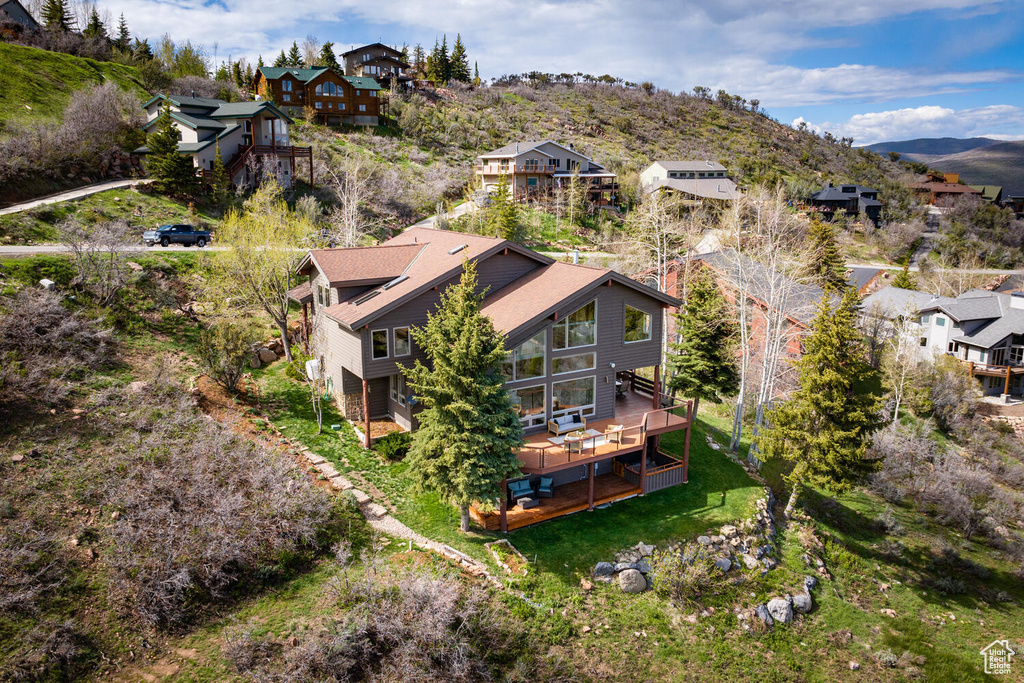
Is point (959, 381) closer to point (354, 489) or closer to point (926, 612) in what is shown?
point (926, 612)

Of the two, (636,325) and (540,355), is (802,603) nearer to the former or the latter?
(636,325)

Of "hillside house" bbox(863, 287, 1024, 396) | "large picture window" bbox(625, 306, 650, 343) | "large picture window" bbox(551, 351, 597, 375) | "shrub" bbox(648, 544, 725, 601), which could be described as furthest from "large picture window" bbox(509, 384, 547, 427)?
"hillside house" bbox(863, 287, 1024, 396)

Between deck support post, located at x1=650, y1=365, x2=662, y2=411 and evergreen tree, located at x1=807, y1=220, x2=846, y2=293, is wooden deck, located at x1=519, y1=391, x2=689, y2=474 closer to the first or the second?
deck support post, located at x1=650, y1=365, x2=662, y2=411

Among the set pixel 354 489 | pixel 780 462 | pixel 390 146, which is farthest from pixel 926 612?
pixel 390 146

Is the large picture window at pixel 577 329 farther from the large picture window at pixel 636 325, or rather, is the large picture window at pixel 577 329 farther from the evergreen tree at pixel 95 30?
the evergreen tree at pixel 95 30

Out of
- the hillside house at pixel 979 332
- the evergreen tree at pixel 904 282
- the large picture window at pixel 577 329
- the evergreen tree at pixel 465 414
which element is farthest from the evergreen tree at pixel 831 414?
the evergreen tree at pixel 904 282

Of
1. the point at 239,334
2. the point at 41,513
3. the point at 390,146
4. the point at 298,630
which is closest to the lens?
the point at 298,630
